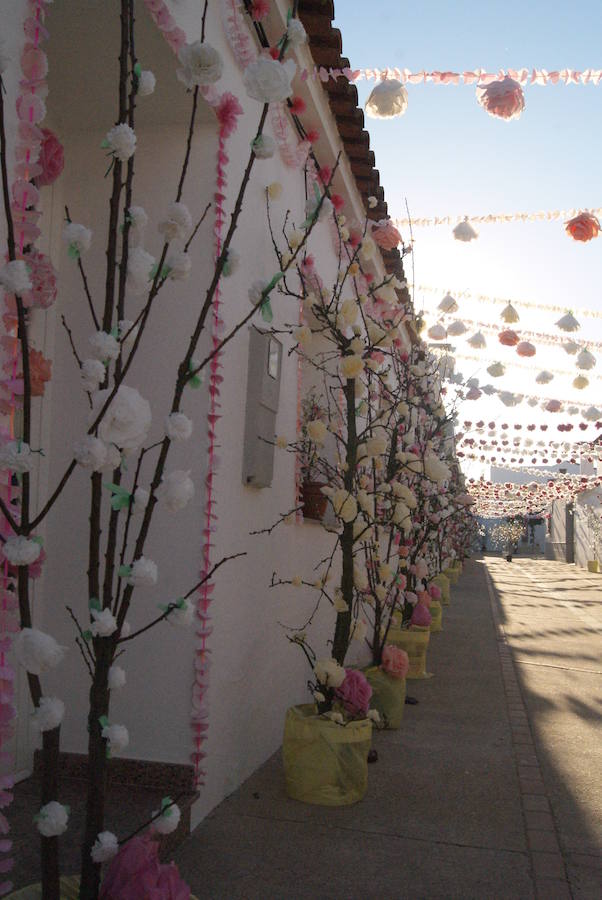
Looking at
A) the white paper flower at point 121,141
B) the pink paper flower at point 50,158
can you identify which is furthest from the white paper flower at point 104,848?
the pink paper flower at point 50,158

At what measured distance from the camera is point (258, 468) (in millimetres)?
3904

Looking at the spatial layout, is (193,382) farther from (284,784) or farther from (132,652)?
(284,784)

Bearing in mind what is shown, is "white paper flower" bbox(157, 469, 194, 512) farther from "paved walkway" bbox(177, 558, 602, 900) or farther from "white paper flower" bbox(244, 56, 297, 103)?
"paved walkway" bbox(177, 558, 602, 900)

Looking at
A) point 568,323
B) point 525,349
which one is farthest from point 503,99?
point 525,349

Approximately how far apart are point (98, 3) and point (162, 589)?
2058 mm

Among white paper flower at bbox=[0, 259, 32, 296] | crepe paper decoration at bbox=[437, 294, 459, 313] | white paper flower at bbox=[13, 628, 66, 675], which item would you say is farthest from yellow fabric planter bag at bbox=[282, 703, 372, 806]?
crepe paper decoration at bbox=[437, 294, 459, 313]

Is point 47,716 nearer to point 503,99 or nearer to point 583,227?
point 503,99

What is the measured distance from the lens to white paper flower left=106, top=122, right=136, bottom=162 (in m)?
1.74

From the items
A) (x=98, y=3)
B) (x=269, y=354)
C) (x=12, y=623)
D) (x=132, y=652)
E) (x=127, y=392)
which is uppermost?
(x=98, y=3)

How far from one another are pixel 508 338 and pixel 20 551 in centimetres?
893

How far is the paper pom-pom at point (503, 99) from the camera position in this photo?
442cm

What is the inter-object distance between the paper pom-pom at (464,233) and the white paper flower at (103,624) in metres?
5.79

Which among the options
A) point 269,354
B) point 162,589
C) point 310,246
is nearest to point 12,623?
point 162,589

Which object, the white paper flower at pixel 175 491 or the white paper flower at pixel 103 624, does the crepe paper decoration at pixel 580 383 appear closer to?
the white paper flower at pixel 175 491
